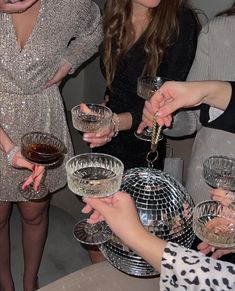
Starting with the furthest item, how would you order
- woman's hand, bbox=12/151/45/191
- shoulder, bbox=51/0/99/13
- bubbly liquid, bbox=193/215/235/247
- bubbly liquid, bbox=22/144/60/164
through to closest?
shoulder, bbox=51/0/99/13
woman's hand, bbox=12/151/45/191
bubbly liquid, bbox=22/144/60/164
bubbly liquid, bbox=193/215/235/247

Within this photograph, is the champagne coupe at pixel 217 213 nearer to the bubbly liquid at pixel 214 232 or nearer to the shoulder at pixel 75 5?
the bubbly liquid at pixel 214 232

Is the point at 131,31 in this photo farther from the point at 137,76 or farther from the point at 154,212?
the point at 154,212

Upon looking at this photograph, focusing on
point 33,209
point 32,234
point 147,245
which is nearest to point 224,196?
point 147,245

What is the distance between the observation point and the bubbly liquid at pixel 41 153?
148cm

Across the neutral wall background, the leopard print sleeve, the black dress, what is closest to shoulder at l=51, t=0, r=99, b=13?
the black dress

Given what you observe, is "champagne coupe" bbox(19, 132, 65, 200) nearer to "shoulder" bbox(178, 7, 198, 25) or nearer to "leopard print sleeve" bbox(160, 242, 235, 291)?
"leopard print sleeve" bbox(160, 242, 235, 291)

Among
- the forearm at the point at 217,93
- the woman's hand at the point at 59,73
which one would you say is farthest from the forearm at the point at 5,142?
the forearm at the point at 217,93

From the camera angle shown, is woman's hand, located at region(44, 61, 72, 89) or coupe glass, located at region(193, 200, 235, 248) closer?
coupe glass, located at region(193, 200, 235, 248)

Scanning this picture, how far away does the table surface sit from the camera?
4.47ft

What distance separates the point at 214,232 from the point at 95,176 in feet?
1.04

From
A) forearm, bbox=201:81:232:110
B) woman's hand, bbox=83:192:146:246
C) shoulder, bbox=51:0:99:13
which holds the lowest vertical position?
woman's hand, bbox=83:192:146:246

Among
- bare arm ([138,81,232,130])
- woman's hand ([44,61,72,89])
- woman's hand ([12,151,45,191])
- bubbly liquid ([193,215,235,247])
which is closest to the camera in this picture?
bubbly liquid ([193,215,235,247])

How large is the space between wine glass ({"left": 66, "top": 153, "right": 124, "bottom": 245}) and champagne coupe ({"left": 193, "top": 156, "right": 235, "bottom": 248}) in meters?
0.21

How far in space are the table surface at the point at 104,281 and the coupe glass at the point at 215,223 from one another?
272mm
